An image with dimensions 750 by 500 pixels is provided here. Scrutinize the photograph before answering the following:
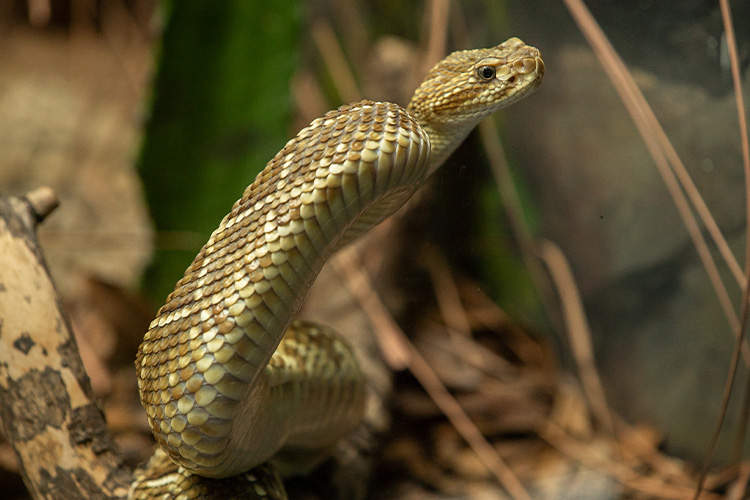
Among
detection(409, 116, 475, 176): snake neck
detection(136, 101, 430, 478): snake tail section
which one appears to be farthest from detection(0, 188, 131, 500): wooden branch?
detection(409, 116, 475, 176): snake neck

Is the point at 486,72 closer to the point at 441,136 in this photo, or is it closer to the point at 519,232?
the point at 441,136

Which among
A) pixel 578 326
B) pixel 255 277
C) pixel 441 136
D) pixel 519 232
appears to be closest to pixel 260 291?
pixel 255 277

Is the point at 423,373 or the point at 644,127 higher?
the point at 644,127

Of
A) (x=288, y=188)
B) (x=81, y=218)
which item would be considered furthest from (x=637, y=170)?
(x=81, y=218)

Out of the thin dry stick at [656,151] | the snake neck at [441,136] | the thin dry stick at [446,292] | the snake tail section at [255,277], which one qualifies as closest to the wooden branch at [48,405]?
the snake tail section at [255,277]

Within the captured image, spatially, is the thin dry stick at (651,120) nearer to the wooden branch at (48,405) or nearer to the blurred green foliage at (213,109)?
the blurred green foliage at (213,109)

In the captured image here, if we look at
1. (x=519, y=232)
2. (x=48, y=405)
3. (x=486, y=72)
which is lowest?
(x=519, y=232)
